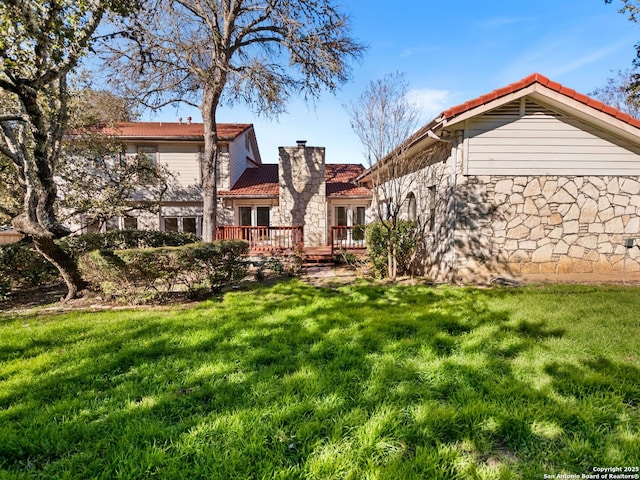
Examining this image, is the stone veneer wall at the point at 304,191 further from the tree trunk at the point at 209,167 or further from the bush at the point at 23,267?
the bush at the point at 23,267

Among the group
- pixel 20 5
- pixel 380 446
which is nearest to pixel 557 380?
pixel 380 446

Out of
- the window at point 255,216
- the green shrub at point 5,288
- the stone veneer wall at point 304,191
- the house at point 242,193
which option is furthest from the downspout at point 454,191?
the green shrub at point 5,288

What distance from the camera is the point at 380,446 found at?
207cm

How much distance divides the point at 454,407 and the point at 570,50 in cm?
1050

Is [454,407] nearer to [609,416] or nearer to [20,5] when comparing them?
[609,416]

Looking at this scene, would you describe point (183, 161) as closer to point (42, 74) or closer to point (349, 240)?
point (349, 240)

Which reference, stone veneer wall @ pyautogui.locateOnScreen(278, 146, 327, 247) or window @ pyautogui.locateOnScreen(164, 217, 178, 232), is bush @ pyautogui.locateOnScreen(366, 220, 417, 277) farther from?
window @ pyautogui.locateOnScreen(164, 217, 178, 232)

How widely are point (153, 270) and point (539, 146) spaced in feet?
29.6

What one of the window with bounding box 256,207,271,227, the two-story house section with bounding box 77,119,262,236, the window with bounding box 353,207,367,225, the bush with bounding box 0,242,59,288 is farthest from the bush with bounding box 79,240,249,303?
the window with bounding box 353,207,367,225

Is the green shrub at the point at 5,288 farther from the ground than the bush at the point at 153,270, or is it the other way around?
the bush at the point at 153,270

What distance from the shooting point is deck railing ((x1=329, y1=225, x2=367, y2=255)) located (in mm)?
12277

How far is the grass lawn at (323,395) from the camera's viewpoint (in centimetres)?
196
